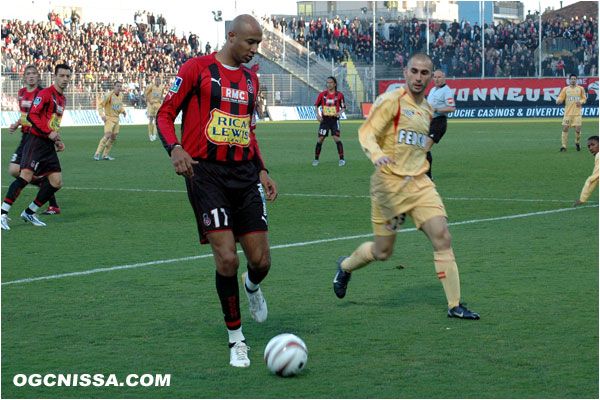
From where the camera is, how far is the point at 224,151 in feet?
19.9

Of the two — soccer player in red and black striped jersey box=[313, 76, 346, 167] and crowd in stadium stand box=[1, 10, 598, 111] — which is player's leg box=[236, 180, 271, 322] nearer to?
soccer player in red and black striped jersey box=[313, 76, 346, 167]

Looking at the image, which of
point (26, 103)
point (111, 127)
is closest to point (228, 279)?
point (26, 103)

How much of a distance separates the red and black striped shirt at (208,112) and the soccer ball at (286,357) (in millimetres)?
1308

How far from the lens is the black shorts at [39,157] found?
42.1 ft

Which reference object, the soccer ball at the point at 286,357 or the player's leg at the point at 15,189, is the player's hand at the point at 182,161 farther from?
the player's leg at the point at 15,189

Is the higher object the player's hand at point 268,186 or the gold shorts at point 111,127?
the player's hand at point 268,186

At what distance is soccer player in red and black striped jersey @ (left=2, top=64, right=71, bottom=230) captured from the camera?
41.5 ft

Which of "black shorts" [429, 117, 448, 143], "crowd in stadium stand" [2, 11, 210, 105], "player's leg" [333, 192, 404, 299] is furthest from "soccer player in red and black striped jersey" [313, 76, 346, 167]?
"crowd in stadium stand" [2, 11, 210, 105]

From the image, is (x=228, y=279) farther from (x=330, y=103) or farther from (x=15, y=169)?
(x=330, y=103)

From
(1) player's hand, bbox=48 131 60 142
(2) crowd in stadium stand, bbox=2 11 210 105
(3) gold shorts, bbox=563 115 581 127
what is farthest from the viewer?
(2) crowd in stadium stand, bbox=2 11 210 105

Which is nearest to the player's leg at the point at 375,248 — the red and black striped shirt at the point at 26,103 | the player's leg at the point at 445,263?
the player's leg at the point at 445,263

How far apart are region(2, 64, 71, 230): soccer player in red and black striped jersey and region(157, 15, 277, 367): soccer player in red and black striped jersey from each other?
22.9 feet

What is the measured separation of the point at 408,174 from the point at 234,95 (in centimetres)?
165

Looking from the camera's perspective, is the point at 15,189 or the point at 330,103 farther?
the point at 330,103
